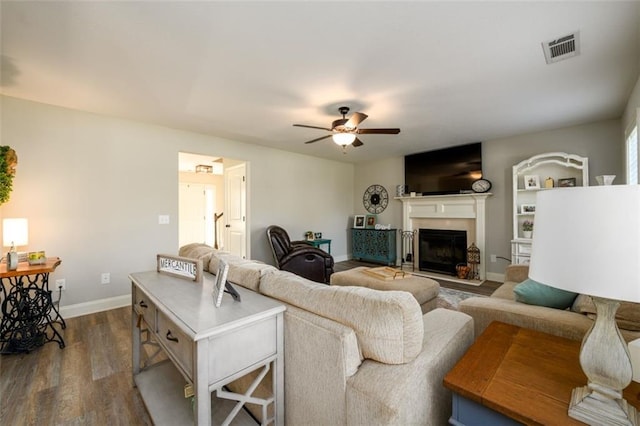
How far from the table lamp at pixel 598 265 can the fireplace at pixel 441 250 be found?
4.60 metres

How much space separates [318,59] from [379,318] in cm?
202

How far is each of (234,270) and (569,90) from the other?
3.70 m

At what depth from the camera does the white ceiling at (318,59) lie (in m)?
1.71

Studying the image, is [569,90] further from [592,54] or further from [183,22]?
[183,22]

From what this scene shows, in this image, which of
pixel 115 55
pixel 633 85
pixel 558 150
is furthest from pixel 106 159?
pixel 558 150

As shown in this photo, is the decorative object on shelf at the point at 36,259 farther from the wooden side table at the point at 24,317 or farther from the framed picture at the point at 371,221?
the framed picture at the point at 371,221

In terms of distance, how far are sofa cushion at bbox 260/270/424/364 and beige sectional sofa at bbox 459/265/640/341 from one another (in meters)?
0.93

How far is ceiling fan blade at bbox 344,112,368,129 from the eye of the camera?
2816mm

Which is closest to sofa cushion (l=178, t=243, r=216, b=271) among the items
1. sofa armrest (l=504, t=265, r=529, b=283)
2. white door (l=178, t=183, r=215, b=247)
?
sofa armrest (l=504, t=265, r=529, b=283)

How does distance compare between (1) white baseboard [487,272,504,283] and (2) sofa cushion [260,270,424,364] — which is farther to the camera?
(1) white baseboard [487,272,504,283]

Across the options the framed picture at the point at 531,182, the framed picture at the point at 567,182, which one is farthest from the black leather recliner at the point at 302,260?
the framed picture at the point at 567,182

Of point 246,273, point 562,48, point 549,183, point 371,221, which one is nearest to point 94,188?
point 246,273

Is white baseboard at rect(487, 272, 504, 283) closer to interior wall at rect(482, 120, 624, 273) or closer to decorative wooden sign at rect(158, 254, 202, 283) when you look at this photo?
interior wall at rect(482, 120, 624, 273)

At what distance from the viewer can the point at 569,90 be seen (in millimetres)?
2789
